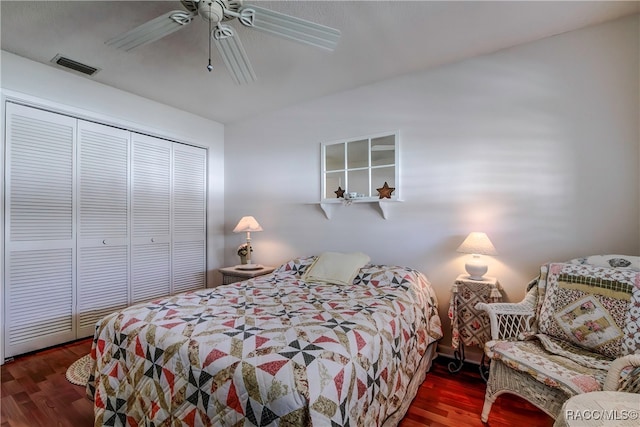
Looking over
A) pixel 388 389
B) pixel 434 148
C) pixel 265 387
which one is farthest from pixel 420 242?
pixel 265 387

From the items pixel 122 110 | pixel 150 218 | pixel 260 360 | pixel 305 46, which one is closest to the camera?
pixel 260 360

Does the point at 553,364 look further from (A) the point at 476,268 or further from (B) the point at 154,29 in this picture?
(B) the point at 154,29

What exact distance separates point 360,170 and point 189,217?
225cm

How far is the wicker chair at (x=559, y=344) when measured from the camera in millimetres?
1268

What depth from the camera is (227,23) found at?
187cm

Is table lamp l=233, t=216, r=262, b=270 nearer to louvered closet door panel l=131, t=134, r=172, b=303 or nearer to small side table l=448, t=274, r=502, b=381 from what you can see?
louvered closet door panel l=131, t=134, r=172, b=303

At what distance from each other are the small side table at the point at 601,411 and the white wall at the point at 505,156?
1314 millimetres

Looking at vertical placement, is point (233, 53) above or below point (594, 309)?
above

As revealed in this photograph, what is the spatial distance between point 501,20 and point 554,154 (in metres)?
1.00

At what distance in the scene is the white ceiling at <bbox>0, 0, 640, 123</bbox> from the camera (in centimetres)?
181

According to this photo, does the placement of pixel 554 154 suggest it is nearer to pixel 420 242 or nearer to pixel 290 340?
pixel 420 242

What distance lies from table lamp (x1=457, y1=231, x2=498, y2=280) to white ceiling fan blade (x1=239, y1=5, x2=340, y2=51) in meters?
1.65

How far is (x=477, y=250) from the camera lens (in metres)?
2.07

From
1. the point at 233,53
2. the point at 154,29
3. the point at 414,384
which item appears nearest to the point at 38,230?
the point at 154,29
